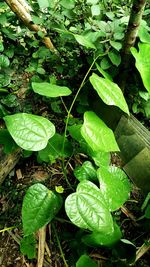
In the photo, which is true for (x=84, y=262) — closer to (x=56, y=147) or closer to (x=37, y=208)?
(x=37, y=208)

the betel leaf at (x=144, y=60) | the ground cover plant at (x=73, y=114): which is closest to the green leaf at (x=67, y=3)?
the ground cover plant at (x=73, y=114)

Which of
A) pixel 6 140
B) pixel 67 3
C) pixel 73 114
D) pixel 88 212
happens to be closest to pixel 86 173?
pixel 88 212

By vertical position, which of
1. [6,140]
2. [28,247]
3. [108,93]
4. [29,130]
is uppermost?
[108,93]

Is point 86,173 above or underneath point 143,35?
underneath

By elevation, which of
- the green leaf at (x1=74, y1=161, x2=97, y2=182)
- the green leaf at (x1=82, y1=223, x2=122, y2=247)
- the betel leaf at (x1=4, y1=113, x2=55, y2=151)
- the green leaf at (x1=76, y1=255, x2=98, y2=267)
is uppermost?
the betel leaf at (x1=4, y1=113, x2=55, y2=151)

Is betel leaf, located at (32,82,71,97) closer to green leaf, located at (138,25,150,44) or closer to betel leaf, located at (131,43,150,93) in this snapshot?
betel leaf, located at (131,43,150,93)

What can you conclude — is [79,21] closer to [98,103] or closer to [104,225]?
[98,103]

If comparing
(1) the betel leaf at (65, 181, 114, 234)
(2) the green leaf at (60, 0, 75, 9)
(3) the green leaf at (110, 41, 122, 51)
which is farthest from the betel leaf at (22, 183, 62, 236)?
(2) the green leaf at (60, 0, 75, 9)

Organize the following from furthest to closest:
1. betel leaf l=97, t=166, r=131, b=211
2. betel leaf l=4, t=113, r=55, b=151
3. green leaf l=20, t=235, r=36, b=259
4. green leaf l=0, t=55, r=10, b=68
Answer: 1. green leaf l=0, t=55, r=10, b=68
2. green leaf l=20, t=235, r=36, b=259
3. betel leaf l=97, t=166, r=131, b=211
4. betel leaf l=4, t=113, r=55, b=151
